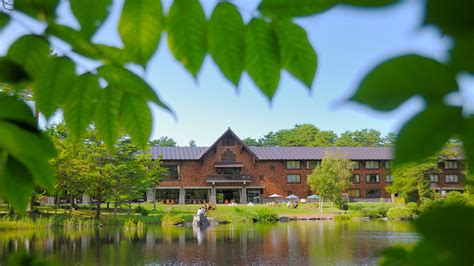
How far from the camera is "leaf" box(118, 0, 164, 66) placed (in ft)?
2.84

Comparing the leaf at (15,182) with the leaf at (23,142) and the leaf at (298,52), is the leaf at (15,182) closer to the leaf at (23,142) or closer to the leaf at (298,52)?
the leaf at (23,142)

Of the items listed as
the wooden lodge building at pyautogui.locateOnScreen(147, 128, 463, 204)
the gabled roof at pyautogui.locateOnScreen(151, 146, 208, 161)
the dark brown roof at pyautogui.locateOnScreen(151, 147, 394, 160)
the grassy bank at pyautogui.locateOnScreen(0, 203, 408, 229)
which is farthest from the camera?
the dark brown roof at pyautogui.locateOnScreen(151, 147, 394, 160)

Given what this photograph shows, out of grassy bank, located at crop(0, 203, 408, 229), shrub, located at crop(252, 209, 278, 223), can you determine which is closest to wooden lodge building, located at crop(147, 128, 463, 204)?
grassy bank, located at crop(0, 203, 408, 229)

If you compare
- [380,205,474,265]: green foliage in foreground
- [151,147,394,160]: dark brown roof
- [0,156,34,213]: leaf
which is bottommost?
[380,205,474,265]: green foliage in foreground

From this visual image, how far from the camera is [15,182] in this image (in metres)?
0.92

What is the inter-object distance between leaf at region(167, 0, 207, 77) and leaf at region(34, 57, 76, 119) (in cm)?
28

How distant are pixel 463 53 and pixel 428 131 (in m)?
0.10

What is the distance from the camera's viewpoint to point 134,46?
87 cm

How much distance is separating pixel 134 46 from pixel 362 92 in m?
0.54

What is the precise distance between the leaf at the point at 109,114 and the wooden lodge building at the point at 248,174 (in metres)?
41.6

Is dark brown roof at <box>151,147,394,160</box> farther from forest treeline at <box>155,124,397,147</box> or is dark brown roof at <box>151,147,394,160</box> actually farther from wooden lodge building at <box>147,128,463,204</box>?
forest treeline at <box>155,124,397,147</box>

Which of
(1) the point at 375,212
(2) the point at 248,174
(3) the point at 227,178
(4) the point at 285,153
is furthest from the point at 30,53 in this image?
(4) the point at 285,153

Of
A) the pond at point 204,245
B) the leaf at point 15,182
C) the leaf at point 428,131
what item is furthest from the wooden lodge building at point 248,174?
the leaf at point 428,131

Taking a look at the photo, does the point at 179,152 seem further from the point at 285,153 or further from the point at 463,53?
the point at 463,53
